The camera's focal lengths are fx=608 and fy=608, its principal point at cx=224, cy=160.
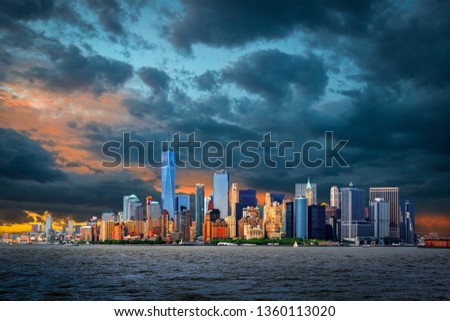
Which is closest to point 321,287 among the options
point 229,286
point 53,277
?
point 229,286

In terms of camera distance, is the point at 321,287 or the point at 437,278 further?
the point at 437,278

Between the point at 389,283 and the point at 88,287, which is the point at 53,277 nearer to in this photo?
the point at 88,287
